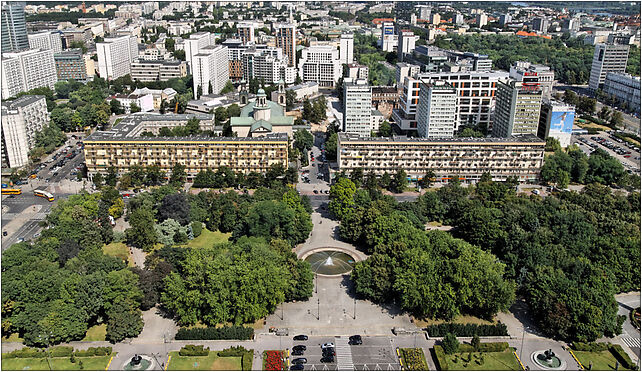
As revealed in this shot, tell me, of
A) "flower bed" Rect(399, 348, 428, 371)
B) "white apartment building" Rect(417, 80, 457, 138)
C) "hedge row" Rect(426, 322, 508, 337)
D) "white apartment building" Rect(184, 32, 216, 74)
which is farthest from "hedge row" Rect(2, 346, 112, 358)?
"white apartment building" Rect(184, 32, 216, 74)

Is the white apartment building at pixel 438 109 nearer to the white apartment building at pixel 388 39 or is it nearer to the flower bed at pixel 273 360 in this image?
the flower bed at pixel 273 360

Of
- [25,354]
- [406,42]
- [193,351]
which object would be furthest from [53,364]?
[406,42]

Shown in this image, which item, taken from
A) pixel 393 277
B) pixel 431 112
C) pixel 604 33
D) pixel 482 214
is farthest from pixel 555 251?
pixel 604 33

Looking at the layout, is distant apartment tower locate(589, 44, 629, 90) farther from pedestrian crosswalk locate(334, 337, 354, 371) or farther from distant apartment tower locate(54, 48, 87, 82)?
distant apartment tower locate(54, 48, 87, 82)

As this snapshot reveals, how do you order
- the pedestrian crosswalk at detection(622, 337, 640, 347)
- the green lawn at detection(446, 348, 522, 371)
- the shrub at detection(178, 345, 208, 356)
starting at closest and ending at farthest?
the green lawn at detection(446, 348, 522, 371), the shrub at detection(178, 345, 208, 356), the pedestrian crosswalk at detection(622, 337, 640, 347)

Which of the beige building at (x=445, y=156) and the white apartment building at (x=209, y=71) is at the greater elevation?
the white apartment building at (x=209, y=71)

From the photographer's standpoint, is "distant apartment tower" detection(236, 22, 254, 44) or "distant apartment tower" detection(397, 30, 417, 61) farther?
"distant apartment tower" detection(397, 30, 417, 61)

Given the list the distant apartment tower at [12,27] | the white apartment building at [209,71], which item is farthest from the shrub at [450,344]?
the distant apartment tower at [12,27]
